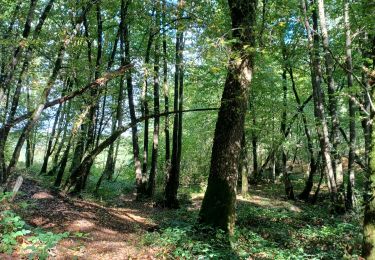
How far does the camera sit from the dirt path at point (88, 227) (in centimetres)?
606

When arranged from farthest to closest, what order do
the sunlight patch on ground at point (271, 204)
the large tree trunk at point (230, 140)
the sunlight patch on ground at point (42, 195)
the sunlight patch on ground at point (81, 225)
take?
the sunlight patch on ground at point (271, 204) → the sunlight patch on ground at point (42, 195) → the large tree trunk at point (230, 140) → the sunlight patch on ground at point (81, 225)

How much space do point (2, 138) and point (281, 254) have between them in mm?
7151

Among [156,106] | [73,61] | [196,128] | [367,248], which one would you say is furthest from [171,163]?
[196,128]

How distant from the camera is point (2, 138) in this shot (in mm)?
8297

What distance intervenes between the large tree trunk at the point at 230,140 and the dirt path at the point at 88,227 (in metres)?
1.87

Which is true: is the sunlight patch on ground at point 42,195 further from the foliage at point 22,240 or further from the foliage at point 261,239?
the foliage at point 22,240

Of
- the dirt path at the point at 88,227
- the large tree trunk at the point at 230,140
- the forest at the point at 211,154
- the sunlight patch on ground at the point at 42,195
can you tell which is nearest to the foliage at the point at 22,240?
the forest at the point at 211,154

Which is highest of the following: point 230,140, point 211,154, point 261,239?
point 230,140

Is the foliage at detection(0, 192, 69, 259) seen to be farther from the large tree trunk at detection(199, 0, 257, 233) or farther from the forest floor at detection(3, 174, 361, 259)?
the large tree trunk at detection(199, 0, 257, 233)

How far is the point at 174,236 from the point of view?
22.6 ft

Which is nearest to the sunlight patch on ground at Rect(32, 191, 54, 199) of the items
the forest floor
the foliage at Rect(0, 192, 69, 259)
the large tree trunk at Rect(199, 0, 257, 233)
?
the forest floor

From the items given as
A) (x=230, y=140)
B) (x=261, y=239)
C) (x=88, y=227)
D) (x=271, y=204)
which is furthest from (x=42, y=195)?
(x=271, y=204)

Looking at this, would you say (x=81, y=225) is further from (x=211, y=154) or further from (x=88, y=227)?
(x=211, y=154)

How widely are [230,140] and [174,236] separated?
252 cm
